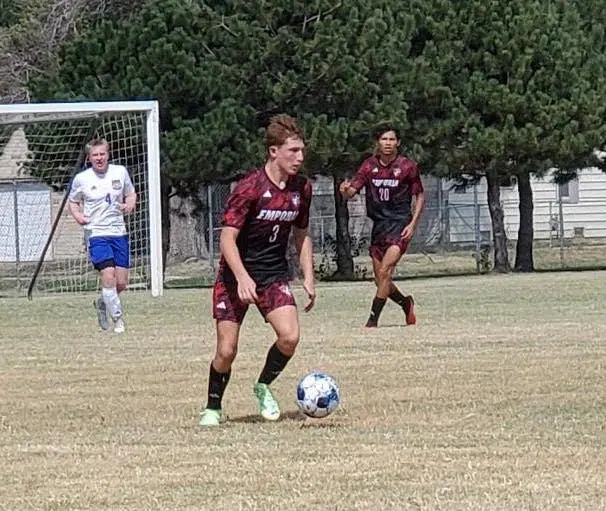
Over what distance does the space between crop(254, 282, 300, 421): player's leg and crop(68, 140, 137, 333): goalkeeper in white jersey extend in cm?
708

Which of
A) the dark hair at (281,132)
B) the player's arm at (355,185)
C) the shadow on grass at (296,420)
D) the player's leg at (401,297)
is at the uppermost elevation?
the dark hair at (281,132)

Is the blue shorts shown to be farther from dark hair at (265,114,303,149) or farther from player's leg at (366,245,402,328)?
dark hair at (265,114,303,149)

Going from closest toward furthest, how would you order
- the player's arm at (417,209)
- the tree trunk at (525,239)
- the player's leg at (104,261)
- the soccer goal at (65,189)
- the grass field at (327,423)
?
1. the grass field at (327,423)
2. the player's arm at (417,209)
3. the player's leg at (104,261)
4. the soccer goal at (65,189)
5. the tree trunk at (525,239)

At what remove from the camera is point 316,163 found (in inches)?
1168

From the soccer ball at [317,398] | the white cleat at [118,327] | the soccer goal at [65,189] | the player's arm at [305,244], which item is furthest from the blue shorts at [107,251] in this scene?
the soccer ball at [317,398]

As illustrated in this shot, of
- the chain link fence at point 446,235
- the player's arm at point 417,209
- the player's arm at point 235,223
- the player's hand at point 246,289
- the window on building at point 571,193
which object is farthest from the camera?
the window on building at point 571,193

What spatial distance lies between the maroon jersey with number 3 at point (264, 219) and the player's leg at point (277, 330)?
0.09m

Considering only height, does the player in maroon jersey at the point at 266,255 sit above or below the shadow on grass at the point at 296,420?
above

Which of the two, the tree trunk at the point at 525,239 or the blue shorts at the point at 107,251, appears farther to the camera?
the tree trunk at the point at 525,239

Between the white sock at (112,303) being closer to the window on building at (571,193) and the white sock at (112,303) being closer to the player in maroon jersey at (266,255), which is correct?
the player in maroon jersey at (266,255)

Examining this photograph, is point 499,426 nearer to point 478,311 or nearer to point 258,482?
point 258,482

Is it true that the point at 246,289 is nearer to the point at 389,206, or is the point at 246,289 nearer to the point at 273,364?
the point at 273,364

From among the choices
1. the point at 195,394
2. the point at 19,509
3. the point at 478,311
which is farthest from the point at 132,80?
the point at 19,509

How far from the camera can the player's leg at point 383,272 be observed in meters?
15.9
